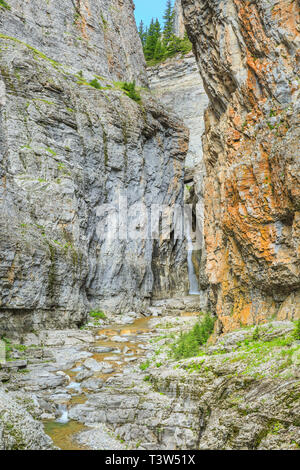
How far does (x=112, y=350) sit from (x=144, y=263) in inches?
620

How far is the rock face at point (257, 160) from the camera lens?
1113 cm

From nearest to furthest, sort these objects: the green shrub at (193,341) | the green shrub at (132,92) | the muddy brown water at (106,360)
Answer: the muddy brown water at (106,360)
the green shrub at (193,341)
the green shrub at (132,92)

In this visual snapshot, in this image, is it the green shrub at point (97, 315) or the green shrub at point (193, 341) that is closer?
the green shrub at point (193, 341)

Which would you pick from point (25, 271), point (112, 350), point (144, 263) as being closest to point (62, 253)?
point (25, 271)

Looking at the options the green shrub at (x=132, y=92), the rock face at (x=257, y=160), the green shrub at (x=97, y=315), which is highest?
the green shrub at (x=132, y=92)

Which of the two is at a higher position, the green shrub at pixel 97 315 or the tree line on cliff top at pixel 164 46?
the tree line on cliff top at pixel 164 46

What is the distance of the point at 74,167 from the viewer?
26969 mm

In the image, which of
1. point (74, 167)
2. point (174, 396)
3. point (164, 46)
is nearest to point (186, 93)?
point (164, 46)

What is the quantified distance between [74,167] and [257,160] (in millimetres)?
17518

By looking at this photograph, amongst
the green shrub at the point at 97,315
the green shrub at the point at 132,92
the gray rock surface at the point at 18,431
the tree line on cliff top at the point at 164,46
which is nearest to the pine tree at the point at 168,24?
the tree line on cliff top at the point at 164,46

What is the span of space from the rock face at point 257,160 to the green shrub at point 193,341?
1670 millimetres

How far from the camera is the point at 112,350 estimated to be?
18094mm

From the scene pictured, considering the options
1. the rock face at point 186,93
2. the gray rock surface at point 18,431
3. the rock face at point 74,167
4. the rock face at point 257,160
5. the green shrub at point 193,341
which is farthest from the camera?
the rock face at point 186,93

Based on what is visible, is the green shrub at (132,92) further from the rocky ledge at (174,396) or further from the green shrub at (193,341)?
the rocky ledge at (174,396)
